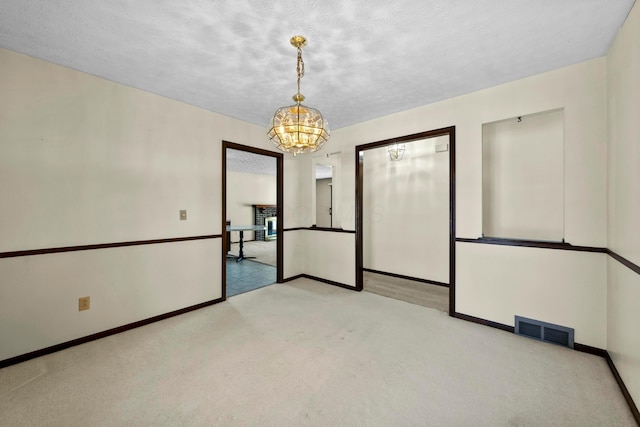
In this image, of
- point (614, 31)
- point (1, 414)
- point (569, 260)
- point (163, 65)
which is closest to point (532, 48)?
point (614, 31)

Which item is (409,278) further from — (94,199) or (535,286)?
(94,199)

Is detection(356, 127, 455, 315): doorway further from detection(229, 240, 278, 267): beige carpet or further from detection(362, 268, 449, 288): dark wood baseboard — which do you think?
detection(229, 240, 278, 267): beige carpet

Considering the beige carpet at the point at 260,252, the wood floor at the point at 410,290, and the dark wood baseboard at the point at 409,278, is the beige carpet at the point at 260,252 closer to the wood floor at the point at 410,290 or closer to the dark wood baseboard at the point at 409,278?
the dark wood baseboard at the point at 409,278

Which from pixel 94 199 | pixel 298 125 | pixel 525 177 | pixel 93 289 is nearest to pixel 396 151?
pixel 525 177

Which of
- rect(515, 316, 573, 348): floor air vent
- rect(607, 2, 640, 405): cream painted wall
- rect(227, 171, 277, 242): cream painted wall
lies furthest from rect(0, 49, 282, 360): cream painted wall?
rect(227, 171, 277, 242): cream painted wall

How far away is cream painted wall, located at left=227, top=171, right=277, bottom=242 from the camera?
8641mm

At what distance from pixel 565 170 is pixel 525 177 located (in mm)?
588

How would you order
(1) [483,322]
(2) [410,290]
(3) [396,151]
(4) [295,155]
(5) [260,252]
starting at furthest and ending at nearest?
(5) [260,252], (3) [396,151], (2) [410,290], (1) [483,322], (4) [295,155]

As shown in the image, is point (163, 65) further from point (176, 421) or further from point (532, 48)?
point (532, 48)

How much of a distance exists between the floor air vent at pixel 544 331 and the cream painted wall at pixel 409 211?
5.08 feet

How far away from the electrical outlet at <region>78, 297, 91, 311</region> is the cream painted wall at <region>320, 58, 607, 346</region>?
12.5 feet

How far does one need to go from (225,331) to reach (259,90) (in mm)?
2553

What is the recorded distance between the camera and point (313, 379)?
1.84 meters

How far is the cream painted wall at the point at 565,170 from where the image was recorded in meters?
2.16
